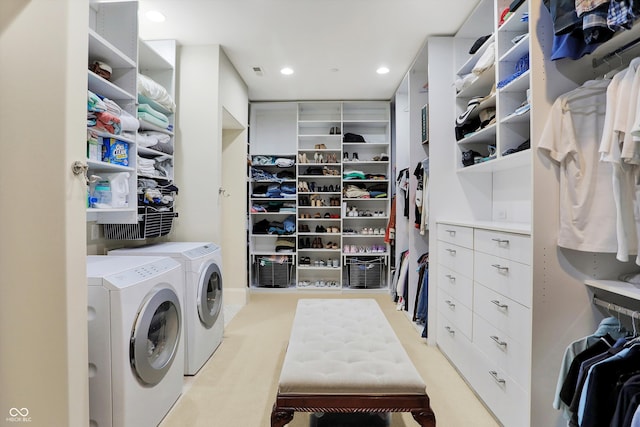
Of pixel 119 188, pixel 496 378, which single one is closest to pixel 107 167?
pixel 119 188

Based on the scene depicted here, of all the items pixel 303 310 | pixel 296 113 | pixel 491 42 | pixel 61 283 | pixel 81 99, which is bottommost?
pixel 303 310

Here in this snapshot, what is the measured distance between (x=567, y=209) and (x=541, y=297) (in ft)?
1.35

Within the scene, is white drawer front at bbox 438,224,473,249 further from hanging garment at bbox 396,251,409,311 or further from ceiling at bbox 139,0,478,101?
ceiling at bbox 139,0,478,101

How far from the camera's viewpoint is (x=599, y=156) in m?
1.34

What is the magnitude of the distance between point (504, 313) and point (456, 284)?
0.62 m

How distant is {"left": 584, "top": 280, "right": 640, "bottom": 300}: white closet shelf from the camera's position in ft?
3.86

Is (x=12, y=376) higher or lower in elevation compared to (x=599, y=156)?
lower

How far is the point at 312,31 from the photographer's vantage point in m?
2.70

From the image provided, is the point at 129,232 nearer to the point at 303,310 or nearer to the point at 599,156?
the point at 303,310

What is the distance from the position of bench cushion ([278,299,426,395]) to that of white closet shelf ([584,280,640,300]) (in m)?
0.84

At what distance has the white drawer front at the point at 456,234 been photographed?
2.09 meters

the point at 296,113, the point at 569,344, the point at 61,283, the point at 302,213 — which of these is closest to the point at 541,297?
the point at 569,344

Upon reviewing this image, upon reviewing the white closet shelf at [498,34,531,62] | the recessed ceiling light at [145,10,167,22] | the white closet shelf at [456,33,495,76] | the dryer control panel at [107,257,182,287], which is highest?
the recessed ceiling light at [145,10,167,22]

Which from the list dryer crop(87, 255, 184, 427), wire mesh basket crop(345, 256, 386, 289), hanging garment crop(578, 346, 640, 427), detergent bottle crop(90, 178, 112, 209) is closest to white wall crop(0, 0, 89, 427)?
dryer crop(87, 255, 184, 427)
